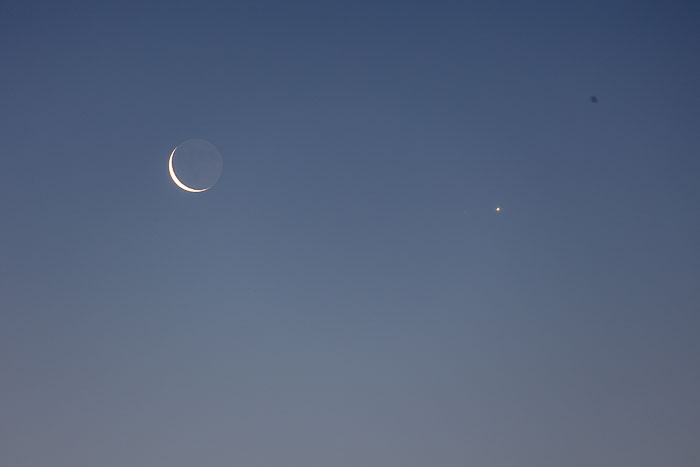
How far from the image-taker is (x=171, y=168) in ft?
97.6
